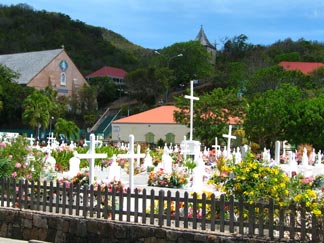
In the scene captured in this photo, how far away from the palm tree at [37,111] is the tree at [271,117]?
3039 cm

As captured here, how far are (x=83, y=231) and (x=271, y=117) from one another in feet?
91.1

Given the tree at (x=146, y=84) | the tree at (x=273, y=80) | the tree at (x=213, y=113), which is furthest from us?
the tree at (x=146, y=84)

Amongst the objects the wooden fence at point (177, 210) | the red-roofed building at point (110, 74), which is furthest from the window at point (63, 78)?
the wooden fence at point (177, 210)

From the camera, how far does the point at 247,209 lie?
8977 mm

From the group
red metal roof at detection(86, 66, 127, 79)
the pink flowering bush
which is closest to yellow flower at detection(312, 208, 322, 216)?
the pink flowering bush

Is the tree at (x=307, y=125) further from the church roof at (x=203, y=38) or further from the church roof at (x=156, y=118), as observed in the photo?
the church roof at (x=203, y=38)

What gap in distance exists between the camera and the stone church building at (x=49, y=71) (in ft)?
283

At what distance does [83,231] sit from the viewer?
1020 cm

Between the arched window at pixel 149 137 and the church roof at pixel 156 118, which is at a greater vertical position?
the church roof at pixel 156 118

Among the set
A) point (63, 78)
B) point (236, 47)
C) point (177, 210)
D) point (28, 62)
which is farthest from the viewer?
point (236, 47)

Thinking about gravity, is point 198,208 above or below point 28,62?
below

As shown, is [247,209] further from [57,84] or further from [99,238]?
[57,84]

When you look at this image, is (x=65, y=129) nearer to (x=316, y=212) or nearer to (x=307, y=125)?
(x=307, y=125)

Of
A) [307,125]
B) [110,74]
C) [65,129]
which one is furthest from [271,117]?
[110,74]
